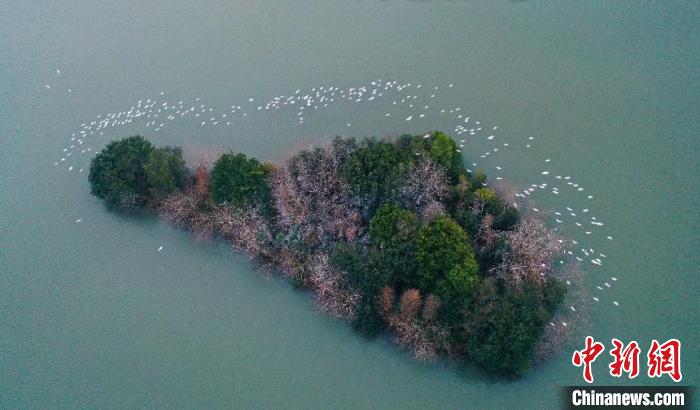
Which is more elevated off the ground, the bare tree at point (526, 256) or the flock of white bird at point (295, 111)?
the flock of white bird at point (295, 111)

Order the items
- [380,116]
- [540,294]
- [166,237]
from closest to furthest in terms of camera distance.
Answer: [540,294], [166,237], [380,116]

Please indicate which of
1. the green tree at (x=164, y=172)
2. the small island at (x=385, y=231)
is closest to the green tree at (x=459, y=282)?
the small island at (x=385, y=231)

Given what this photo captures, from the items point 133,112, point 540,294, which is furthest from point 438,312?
point 133,112

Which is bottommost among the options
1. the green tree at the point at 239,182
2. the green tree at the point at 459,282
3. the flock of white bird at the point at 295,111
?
the green tree at the point at 459,282

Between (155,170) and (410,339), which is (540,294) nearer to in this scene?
(410,339)

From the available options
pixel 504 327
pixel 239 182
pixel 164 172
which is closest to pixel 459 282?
pixel 504 327

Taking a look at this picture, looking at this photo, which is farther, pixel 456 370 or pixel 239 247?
pixel 239 247

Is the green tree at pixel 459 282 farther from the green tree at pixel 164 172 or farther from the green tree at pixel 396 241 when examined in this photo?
the green tree at pixel 164 172

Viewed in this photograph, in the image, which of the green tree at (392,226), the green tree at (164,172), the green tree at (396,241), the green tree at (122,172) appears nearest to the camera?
the green tree at (396,241)
